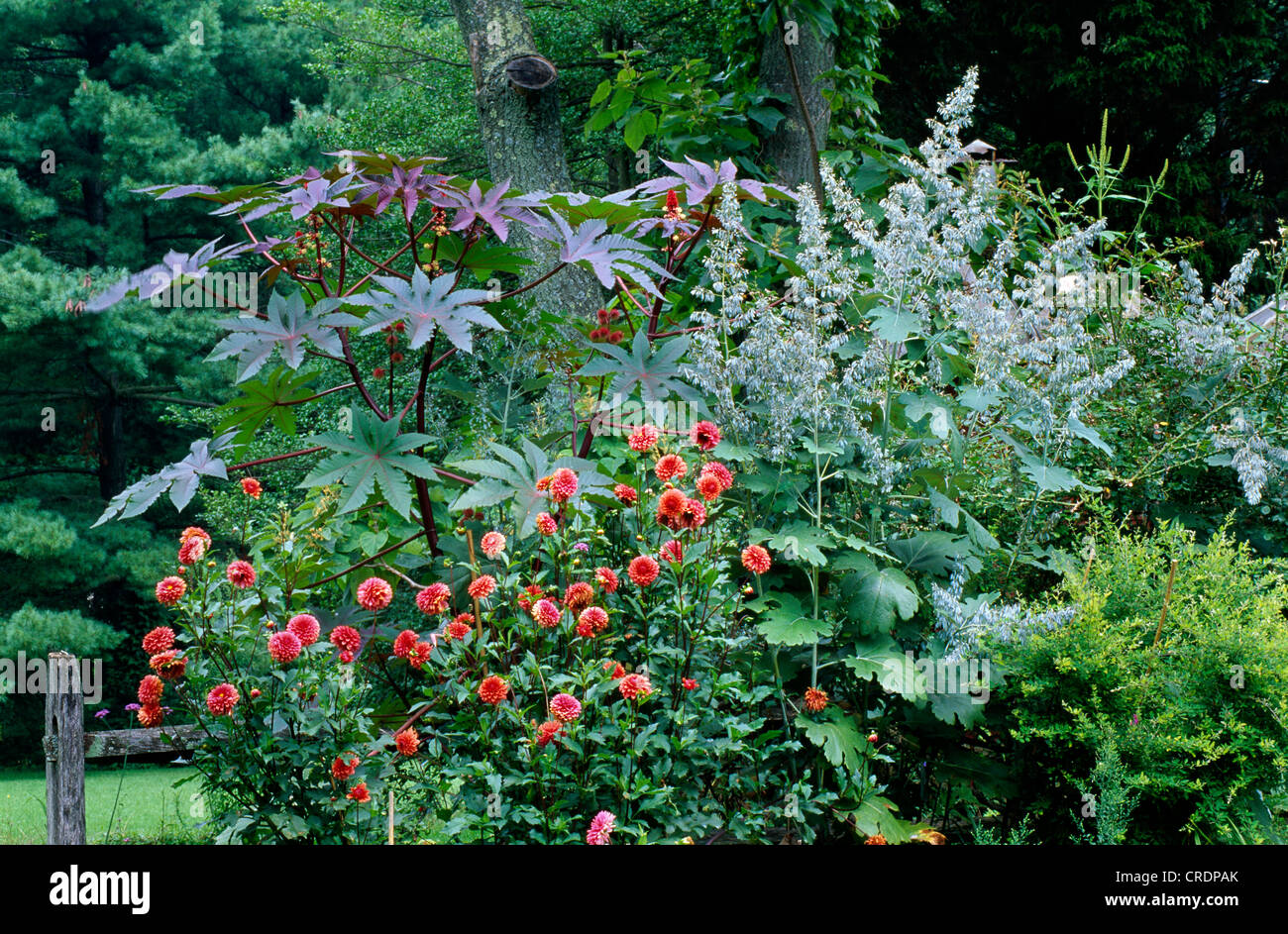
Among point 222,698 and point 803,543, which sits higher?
point 803,543

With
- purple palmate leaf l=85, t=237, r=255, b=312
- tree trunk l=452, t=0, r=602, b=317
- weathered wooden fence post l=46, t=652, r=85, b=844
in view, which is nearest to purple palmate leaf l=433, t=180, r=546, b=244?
purple palmate leaf l=85, t=237, r=255, b=312

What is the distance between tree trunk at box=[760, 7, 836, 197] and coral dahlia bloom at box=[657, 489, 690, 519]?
271 cm

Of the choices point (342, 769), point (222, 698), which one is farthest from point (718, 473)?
point (222, 698)

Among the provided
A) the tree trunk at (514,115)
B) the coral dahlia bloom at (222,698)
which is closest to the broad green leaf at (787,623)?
the coral dahlia bloom at (222,698)

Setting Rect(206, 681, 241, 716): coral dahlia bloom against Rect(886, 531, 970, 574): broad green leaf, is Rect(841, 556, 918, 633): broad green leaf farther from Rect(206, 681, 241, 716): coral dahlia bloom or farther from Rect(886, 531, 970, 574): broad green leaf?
Rect(206, 681, 241, 716): coral dahlia bloom

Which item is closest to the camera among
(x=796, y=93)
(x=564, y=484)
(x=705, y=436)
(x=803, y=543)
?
(x=564, y=484)

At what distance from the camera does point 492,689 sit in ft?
6.11

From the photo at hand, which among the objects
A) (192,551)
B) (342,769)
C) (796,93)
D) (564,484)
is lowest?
(342,769)

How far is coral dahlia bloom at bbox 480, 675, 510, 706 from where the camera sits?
1854mm

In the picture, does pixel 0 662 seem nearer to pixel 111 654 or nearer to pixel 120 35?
pixel 111 654

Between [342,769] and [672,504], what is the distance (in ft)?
2.74

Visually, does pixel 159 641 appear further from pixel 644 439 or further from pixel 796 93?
pixel 796 93

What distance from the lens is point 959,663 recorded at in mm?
2338

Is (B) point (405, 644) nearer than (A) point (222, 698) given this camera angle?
No
